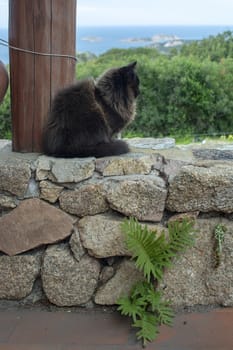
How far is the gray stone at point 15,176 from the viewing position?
237 cm

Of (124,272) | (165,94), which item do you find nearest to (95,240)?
(124,272)

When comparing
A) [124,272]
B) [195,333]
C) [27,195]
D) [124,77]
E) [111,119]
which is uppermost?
[124,77]

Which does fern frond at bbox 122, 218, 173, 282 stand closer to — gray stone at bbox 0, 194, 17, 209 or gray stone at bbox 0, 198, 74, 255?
gray stone at bbox 0, 198, 74, 255

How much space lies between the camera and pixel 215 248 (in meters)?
2.36

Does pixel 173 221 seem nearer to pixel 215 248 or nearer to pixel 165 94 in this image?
pixel 215 248

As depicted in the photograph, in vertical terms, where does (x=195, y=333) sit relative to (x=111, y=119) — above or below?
below

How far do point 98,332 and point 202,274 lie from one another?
1.92 feet

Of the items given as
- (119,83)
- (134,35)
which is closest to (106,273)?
(119,83)

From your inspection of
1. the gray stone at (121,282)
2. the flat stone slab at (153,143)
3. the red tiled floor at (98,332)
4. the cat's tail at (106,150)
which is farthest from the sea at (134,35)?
the red tiled floor at (98,332)

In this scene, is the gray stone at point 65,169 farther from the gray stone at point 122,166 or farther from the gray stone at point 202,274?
the gray stone at point 202,274

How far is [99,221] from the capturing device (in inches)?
93.1

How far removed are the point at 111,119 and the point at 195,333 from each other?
1.16 metres

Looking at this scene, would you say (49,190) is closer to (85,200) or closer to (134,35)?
(85,200)

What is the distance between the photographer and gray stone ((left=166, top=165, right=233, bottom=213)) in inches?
90.7
